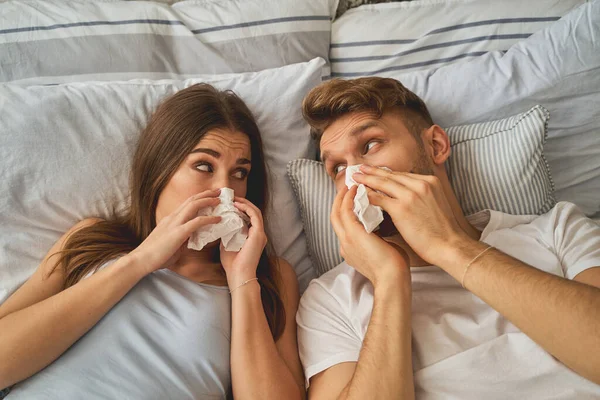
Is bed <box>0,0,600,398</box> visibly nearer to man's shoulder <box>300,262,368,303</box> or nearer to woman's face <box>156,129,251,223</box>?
man's shoulder <box>300,262,368,303</box>

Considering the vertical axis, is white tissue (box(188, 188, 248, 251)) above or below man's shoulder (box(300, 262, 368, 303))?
above

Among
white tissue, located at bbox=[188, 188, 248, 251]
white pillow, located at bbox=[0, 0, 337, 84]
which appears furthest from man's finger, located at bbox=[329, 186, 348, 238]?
white pillow, located at bbox=[0, 0, 337, 84]

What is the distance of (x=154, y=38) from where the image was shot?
6.87 ft

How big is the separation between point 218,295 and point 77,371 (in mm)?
490

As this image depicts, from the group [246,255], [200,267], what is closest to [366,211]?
[246,255]

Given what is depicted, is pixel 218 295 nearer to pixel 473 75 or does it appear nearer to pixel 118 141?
pixel 118 141

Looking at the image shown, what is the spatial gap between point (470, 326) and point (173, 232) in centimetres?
102

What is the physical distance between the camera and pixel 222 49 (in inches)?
84.7

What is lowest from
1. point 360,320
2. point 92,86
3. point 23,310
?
point 360,320

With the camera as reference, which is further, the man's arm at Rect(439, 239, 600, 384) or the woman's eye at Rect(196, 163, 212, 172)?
the woman's eye at Rect(196, 163, 212, 172)

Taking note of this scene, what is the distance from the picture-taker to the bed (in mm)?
1727

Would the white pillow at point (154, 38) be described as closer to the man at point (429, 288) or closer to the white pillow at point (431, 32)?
the white pillow at point (431, 32)

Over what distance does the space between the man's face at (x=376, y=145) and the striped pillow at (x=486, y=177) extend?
219 mm

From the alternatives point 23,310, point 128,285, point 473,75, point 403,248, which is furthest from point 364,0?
point 23,310
